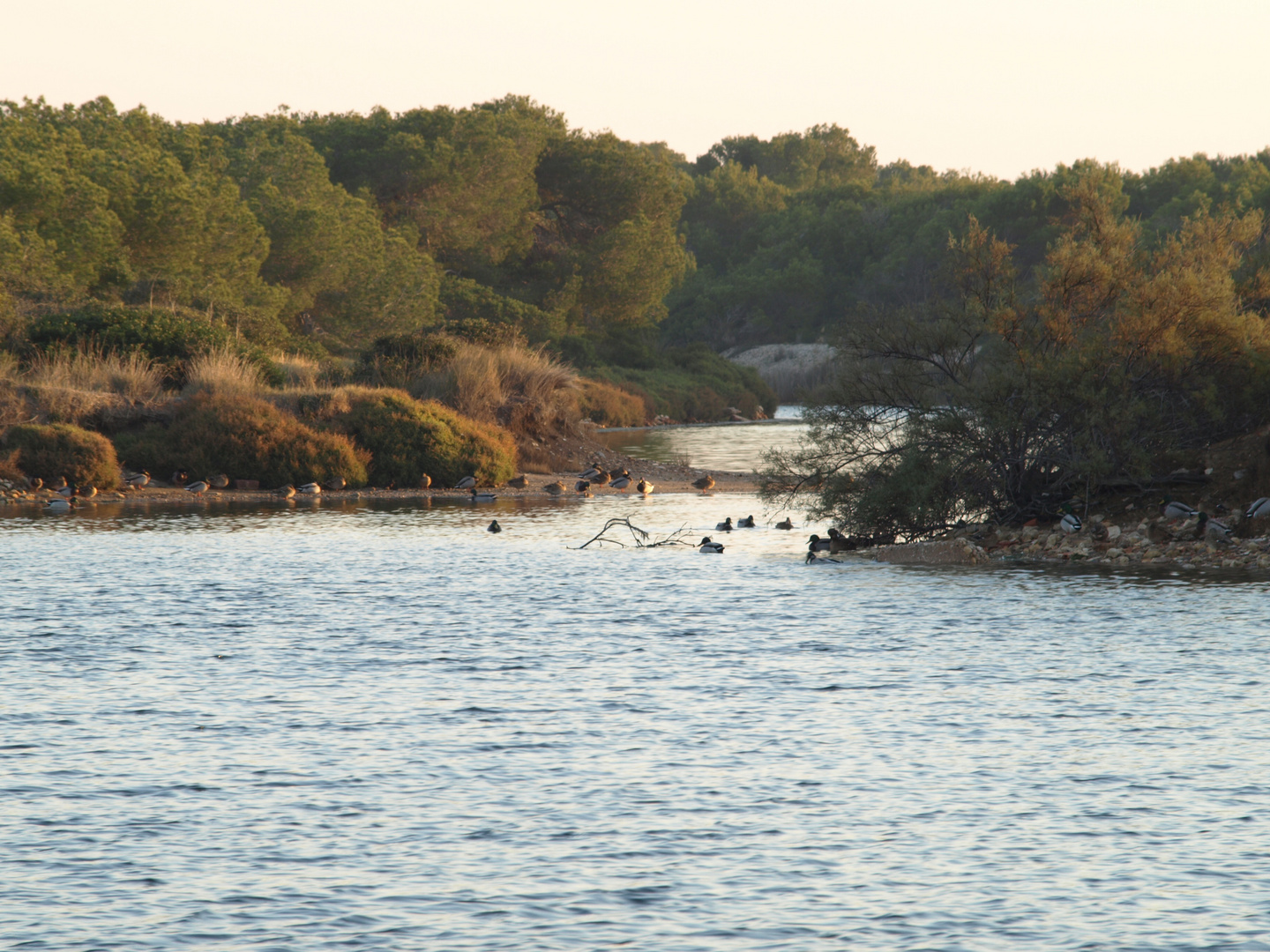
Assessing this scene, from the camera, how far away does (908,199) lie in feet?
376

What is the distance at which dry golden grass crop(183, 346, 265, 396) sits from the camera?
38781mm

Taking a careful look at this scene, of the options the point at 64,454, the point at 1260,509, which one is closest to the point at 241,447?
the point at 64,454

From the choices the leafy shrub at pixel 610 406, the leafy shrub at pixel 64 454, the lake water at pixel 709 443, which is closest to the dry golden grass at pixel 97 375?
the leafy shrub at pixel 64 454

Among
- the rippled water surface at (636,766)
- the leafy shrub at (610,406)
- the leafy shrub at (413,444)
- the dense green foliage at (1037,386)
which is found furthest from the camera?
the leafy shrub at (610,406)

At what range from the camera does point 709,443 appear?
59.6 m

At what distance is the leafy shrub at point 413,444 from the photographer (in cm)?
3838

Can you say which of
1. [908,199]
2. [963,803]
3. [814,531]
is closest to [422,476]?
[814,531]

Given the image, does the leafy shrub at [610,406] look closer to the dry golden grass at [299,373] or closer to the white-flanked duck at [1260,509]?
the dry golden grass at [299,373]

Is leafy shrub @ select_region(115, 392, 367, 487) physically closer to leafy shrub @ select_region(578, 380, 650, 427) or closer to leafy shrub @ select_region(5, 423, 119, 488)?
leafy shrub @ select_region(5, 423, 119, 488)

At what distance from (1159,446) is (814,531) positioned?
25.0 feet

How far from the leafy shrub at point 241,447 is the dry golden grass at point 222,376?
3.85 feet

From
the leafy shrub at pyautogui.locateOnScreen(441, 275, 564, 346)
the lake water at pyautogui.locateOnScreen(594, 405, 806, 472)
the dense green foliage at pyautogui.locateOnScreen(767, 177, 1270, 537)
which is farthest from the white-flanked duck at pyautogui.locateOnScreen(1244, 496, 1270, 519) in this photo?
the leafy shrub at pyautogui.locateOnScreen(441, 275, 564, 346)

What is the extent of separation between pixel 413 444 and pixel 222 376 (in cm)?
601

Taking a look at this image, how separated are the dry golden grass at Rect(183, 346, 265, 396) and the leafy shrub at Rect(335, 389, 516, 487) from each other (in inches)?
122
